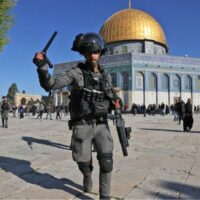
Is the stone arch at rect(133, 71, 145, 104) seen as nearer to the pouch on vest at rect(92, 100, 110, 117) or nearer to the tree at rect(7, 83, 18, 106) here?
the tree at rect(7, 83, 18, 106)

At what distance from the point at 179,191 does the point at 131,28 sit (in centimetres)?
5178

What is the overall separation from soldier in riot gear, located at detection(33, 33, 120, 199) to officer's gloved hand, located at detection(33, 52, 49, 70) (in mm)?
267

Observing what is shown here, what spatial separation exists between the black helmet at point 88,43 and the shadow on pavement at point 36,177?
5.29 feet

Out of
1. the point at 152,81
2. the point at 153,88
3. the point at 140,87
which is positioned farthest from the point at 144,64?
the point at 153,88

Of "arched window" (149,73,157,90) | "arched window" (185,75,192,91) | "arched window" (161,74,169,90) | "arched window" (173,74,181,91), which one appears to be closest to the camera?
"arched window" (149,73,157,90)

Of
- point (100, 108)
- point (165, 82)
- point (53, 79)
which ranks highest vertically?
point (165, 82)

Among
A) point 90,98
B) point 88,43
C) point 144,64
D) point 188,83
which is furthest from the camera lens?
point 188,83

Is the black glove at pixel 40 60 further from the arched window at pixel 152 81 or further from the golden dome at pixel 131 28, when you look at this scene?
the golden dome at pixel 131 28

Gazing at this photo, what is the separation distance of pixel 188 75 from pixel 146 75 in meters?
7.59

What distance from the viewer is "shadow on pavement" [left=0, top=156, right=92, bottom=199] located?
423 centimetres

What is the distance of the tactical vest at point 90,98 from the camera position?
141 inches

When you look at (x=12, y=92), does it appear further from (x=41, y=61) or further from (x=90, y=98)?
(x=41, y=61)

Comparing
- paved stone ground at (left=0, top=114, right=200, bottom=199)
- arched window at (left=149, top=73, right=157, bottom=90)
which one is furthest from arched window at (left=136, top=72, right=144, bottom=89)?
paved stone ground at (left=0, top=114, right=200, bottom=199)

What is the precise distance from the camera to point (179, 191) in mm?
4223
